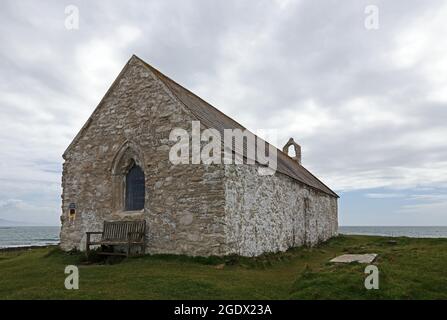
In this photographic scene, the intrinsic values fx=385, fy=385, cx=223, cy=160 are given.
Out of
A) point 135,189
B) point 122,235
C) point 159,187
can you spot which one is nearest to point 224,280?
point 159,187

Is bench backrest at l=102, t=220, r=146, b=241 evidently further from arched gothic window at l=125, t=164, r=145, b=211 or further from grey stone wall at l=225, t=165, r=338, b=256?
grey stone wall at l=225, t=165, r=338, b=256

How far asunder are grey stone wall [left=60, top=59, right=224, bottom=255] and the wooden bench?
12.5 inches

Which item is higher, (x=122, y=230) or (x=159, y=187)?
(x=159, y=187)

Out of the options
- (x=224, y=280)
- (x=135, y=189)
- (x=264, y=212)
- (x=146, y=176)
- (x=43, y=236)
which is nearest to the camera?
(x=224, y=280)

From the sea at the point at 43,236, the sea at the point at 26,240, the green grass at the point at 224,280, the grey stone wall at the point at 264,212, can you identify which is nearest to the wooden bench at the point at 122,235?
the green grass at the point at 224,280

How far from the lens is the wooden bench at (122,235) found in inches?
517

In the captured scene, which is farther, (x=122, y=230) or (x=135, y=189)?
(x=135, y=189)

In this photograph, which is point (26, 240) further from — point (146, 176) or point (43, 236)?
point (146, 176)

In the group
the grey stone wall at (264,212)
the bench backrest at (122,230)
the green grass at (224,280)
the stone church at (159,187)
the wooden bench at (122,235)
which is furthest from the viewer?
the bench backrest at (122,230)

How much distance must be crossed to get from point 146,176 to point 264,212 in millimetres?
4625

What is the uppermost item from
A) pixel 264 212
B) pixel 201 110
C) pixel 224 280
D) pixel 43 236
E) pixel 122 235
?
pixel 201 110

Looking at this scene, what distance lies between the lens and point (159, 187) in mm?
13602

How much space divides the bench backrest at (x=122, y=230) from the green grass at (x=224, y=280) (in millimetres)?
905

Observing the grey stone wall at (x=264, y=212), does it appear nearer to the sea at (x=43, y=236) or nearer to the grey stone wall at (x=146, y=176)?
the grey stone wall at (x=146, y=176)
